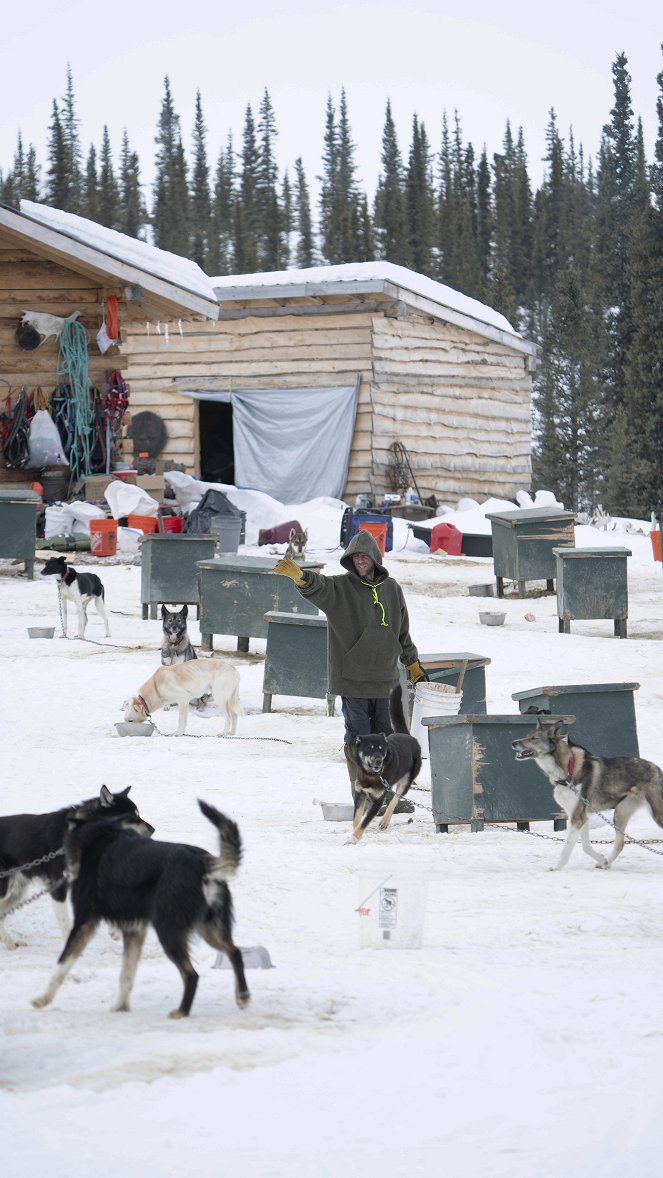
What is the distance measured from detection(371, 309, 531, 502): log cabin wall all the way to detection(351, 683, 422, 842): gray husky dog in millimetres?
18117

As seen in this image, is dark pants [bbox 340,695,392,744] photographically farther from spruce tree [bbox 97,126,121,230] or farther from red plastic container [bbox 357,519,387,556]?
spruce tree [bbox 97,126,121,230]

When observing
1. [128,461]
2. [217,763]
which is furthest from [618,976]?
[128,461]

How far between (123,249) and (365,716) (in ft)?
46.9

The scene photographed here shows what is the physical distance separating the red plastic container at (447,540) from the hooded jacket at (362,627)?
14938 mm

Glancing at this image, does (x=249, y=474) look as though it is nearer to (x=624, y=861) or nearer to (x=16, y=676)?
(x=16, y=676)

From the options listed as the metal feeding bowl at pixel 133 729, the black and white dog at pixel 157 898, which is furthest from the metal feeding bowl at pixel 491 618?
the black and white dog at pixel 157 898

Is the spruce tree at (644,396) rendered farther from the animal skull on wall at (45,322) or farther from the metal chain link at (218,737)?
the metal chain link at (218,737)

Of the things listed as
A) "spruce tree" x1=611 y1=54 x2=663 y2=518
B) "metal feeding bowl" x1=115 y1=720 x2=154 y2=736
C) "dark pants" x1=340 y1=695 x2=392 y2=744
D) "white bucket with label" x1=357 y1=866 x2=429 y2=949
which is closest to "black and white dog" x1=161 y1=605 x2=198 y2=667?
"metal feeding bowl" x1=115 y1=720 x2=154 y2=736

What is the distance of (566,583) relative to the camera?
15.9 meters

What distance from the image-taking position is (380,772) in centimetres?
802

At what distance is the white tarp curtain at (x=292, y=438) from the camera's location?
2627cm

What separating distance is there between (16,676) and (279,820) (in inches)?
205

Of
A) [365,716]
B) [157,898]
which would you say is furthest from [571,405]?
[157,898]

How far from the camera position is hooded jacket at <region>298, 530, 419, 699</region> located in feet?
27.7
